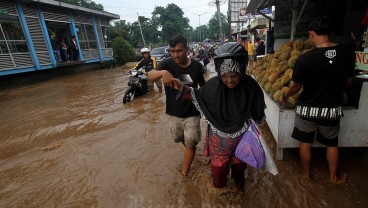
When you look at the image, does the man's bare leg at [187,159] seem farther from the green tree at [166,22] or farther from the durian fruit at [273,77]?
the green tree at [166,22]

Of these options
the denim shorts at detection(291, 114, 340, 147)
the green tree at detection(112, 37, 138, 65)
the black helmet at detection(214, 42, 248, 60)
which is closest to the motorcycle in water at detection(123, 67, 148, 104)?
the denim shorts at detection(291, 114, 340, 147)

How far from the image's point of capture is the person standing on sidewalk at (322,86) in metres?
2.20

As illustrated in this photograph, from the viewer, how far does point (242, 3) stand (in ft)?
76.9

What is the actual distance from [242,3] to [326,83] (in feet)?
79.5

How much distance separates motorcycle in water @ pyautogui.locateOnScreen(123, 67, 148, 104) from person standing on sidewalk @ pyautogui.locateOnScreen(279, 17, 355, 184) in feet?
18.4

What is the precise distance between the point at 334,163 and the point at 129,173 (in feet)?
9.00

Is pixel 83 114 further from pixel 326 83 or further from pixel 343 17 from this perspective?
pixel 343 17

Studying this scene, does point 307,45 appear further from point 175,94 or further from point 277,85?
point 175,94

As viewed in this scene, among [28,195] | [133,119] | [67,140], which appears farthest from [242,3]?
[28,195]

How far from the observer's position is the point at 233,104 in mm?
2016

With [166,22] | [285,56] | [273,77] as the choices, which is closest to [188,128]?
[273,77]

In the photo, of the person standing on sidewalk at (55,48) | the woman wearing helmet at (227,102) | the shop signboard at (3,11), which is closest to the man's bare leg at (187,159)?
the woman wearing helmet at (227,102)

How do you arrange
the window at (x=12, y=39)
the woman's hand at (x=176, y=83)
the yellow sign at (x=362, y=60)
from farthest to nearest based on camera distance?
the window at (x=12, y=39) → the yellow sign at (x=362, y=60) → the woman's hand at (x=176, y=83)

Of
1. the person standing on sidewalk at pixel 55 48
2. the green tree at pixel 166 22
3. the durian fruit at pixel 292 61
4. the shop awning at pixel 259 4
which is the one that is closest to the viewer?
the durian fruit at pixel 292 61
